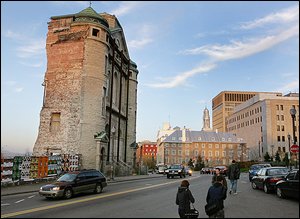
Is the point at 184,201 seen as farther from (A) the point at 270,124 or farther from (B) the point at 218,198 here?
(A) the point at 270,124

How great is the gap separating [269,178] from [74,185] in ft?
35.4

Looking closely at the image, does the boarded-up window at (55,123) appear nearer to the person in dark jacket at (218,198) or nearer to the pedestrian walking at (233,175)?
the pedestrian walking at (233,175)

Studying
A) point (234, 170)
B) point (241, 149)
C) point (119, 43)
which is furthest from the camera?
point (241, 149)

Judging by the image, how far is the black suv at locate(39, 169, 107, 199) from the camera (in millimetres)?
15219

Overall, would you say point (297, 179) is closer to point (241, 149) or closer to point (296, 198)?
point (296, 198)

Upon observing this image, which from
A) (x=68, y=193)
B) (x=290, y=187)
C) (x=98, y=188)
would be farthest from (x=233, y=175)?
(x=68, y=193)

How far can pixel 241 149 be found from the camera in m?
110

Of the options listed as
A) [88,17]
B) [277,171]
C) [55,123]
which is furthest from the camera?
[88,17]

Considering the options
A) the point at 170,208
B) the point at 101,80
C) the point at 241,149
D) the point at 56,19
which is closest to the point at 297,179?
the point at 170,208

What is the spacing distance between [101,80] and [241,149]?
281 ft

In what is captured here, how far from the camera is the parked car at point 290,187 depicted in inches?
517

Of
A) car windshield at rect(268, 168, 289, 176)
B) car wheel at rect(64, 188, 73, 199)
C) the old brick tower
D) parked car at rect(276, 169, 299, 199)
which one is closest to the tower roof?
the old brick tower

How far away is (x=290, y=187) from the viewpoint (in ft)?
44.7

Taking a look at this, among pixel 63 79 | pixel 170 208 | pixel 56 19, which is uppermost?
pixel 56 19
